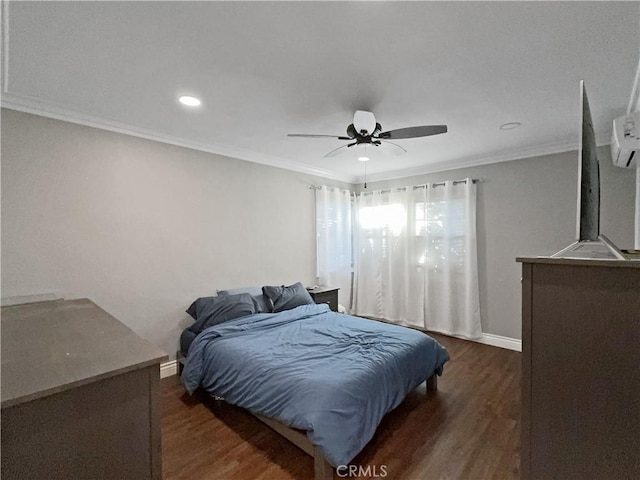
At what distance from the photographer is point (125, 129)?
2.80m

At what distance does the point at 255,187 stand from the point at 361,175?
6.80 feet

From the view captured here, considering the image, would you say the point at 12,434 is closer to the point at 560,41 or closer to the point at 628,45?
the point at 560,41

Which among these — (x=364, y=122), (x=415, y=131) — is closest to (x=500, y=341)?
(x=415, y=131)

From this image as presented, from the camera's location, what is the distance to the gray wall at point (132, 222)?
231 cm

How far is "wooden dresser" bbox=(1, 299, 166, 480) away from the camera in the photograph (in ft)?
2.57

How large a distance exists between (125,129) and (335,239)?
3137 millimetres

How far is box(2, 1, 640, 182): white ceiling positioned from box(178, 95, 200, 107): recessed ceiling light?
62mm

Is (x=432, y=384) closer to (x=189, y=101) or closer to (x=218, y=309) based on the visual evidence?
(x=218, y=309)

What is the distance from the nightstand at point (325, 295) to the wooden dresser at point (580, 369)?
10.6ft

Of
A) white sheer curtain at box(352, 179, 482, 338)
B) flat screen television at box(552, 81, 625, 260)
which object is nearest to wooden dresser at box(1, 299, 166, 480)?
flat screen television at box(552, 81, 625, 260)

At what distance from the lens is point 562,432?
2.88 ft

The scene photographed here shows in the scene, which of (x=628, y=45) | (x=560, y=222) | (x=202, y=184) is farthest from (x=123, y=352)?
(x=560, y=222)

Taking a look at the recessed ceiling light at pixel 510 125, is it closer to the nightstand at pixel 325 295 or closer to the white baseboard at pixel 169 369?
the nightstand at pixel 325 295

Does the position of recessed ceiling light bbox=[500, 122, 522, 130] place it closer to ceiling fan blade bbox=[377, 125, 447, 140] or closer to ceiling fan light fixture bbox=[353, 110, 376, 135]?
ceiling fan blade bbox=[377, 125, 447, 140]
